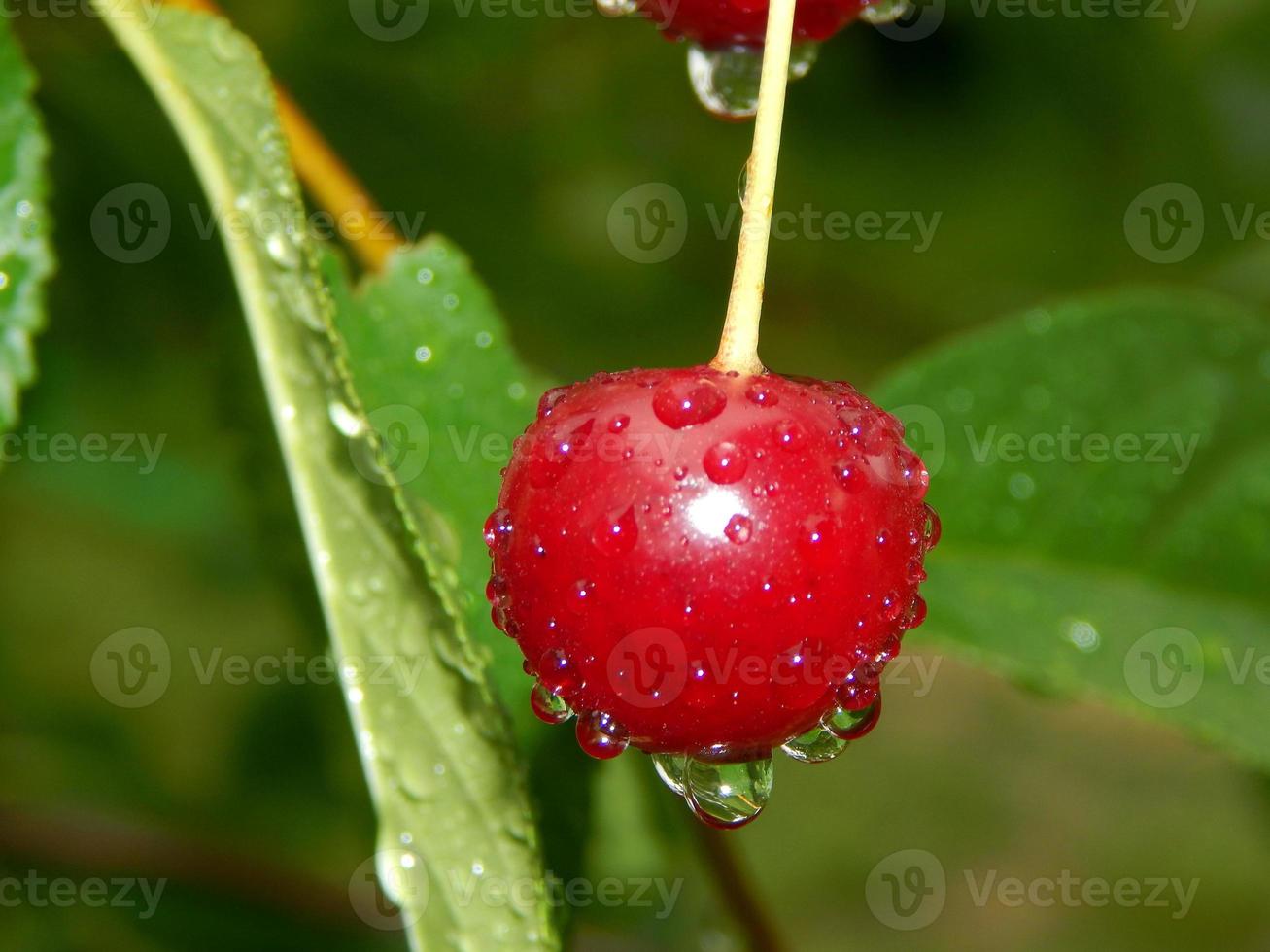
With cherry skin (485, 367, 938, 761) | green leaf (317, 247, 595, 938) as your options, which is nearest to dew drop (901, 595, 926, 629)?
cherry skin (485, 367, 938, 761)

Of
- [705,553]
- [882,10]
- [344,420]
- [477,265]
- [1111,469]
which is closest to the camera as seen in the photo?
[705,553]

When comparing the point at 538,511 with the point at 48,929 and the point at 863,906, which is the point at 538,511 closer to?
the point at 48,929

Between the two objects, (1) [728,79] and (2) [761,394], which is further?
(1) [728,79]

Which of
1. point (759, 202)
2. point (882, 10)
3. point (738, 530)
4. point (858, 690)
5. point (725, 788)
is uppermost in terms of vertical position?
point (882, 10)

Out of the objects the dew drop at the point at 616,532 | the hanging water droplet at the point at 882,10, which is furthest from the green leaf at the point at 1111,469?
the dew drop at the point at 616,532

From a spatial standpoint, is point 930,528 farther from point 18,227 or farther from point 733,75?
point 18,227

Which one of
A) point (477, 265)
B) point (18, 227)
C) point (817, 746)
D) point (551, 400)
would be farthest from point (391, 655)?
point (477, 265)

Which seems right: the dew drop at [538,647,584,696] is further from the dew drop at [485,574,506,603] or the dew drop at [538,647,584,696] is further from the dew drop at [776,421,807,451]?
the dew drop at [776,421,807,451]
